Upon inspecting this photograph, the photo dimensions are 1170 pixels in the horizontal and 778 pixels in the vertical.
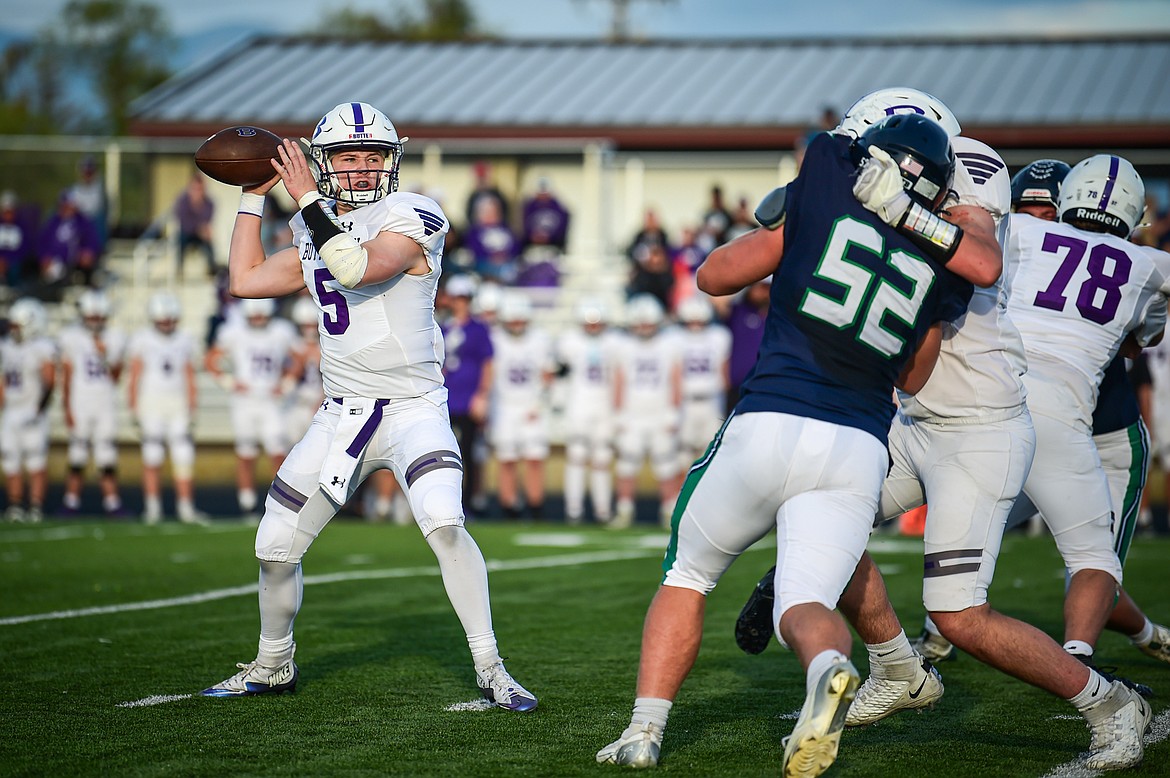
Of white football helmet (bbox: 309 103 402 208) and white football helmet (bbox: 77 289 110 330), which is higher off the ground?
white football helmet (bbox: 309 103 402 208)

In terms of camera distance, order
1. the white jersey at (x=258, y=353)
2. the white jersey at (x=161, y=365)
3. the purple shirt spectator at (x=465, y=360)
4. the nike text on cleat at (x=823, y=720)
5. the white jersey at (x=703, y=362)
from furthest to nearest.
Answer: the white jersey at (x=258, y=353) < the white jersey at (x=161, y=365) < the white jersey at (x=703, y=362) < the purple shirt spectator at (x=465, y=360) < the nike text on cleat at (x=823, y=720)

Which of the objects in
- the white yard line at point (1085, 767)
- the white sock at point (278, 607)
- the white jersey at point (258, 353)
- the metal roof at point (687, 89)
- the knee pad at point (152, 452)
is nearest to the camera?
the white yard line at point (1085, 767)

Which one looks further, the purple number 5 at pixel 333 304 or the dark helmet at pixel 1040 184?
the dark helmet at pixel 1040 184

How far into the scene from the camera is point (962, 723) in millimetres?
4742

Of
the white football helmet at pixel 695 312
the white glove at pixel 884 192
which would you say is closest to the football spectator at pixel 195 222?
the white football helmet at pixel 695 312

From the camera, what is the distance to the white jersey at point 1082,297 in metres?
5.18

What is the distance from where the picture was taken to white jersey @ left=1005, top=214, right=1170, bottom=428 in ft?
17.0

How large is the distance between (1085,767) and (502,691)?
75.8 inches

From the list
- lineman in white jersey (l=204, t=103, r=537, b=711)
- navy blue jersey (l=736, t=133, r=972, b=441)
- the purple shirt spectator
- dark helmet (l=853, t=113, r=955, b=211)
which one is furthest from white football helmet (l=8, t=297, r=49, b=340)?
dark helmet (l=853, t=113, r=955, b=211)

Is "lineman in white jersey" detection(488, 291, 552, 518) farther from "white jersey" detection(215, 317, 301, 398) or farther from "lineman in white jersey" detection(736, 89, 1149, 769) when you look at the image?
"lineman in white jersey" detection(736, 89, 1149, 769)

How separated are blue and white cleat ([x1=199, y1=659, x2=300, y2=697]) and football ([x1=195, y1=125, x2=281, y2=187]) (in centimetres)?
178

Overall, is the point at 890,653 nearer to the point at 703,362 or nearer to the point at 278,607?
the point at 278,607

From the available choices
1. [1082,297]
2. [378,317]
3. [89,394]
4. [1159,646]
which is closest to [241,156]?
[378,317]

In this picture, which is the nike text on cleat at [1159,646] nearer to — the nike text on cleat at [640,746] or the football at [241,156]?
the nike text on cleat at [640,746]
